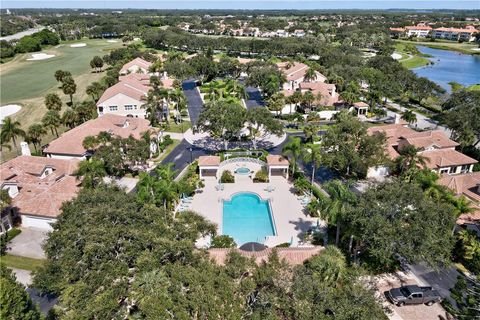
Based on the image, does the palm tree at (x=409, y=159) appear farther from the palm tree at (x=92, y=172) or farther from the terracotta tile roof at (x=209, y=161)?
the palm tree at (x=92, y=172)

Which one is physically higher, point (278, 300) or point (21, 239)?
point (278, 300)

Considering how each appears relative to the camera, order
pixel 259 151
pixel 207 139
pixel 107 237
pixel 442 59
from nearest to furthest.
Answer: pixel 107 237 < pixel 259 151 < pixel 207 139 < pixel 442 59

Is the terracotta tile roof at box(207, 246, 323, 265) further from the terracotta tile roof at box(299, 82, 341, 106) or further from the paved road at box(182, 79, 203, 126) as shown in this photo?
the terracotta tile roof at box(299, 82, 341, 106)

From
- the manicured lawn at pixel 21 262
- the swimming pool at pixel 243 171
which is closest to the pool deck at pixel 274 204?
the swimming pool at pixel 243 171

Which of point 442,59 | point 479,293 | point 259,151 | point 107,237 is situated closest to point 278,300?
point 107,237

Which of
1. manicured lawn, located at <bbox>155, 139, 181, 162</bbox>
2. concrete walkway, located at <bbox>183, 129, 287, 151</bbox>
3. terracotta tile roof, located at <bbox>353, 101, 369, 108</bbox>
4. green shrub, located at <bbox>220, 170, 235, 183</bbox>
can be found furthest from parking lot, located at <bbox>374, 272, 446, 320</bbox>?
terracotta tile roof, located at <bbox>353, 101, 369, 108</bbox>

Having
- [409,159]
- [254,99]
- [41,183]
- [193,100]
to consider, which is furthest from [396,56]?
[41,183]

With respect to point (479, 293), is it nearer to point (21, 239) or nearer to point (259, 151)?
point (259, 151)

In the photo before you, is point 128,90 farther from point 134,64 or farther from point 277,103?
point 134,64
